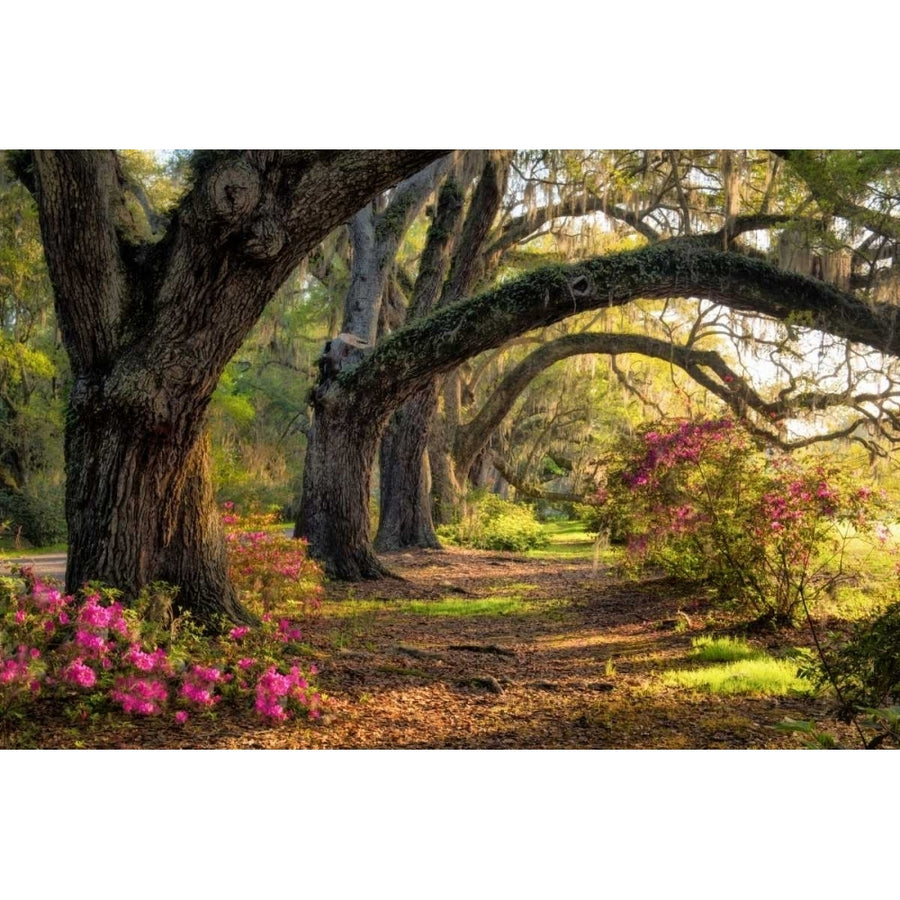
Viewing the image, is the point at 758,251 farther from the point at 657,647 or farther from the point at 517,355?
the point at 517,355

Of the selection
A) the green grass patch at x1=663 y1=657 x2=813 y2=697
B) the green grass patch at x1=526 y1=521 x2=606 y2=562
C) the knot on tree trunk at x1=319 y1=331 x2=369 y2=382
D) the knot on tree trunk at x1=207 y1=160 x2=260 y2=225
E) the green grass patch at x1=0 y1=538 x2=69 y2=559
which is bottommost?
the green grass patch at x1=0 y1=538 x2=69 y2=559

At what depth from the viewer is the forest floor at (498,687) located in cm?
364

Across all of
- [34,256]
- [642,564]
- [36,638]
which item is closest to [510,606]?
[642,564]

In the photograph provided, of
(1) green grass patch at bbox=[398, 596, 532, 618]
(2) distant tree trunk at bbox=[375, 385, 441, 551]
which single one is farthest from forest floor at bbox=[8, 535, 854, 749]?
(2) distant tree trunk at bbox=[375, 385, 441, 551]

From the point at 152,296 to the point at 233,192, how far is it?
2.41ft

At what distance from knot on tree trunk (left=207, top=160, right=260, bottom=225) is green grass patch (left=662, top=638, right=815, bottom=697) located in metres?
3.13

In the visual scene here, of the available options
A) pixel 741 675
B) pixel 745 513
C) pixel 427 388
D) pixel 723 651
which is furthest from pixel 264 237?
pixel 427 388

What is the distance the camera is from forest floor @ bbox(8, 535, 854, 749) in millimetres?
3637

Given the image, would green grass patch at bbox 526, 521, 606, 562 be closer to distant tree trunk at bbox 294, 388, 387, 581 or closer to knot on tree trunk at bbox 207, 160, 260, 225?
distant tree trunk at bbox 294, 388, 387, 581

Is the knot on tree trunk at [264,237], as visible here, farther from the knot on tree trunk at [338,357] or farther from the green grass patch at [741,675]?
the knot on tree trunk at [338,357]

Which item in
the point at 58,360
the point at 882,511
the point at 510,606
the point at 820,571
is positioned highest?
the point at 58,360

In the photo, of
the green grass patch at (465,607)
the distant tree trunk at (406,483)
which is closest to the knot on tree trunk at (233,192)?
the green grass patch at (465,607)

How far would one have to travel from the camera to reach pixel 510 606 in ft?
24.3
